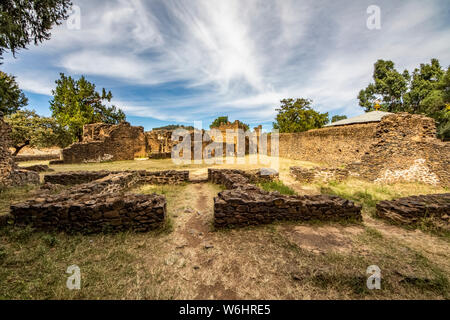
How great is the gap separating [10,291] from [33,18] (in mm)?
10569

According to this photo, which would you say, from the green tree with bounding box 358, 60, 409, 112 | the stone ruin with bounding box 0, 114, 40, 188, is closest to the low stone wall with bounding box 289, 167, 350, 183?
the stone ruin with bounding box 0, 114, 40, 188

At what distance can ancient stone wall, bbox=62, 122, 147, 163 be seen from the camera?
59.6 ft

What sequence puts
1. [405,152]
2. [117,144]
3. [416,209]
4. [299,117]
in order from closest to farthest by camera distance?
[416,209] < [405,152] < [117,144] < [299,117]

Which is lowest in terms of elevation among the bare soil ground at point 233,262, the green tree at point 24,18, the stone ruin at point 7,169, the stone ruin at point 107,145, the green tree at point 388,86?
the bare soil ground at point 233,262

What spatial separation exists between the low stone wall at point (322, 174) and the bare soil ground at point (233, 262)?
227 inches

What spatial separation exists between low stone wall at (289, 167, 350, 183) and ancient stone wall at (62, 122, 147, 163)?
20693 mm

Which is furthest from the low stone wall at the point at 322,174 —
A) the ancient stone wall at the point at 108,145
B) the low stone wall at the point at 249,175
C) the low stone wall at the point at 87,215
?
the ancient stone wall at the point at 108,145

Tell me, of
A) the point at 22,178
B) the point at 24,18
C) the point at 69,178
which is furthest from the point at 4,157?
the point at 24,18

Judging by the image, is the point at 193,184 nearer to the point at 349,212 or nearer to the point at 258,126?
the point at 349,212

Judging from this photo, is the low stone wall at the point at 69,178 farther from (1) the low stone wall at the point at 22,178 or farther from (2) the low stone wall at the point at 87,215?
(2) the low stone wall at the point at 87,215

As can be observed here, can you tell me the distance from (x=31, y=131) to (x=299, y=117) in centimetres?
4082

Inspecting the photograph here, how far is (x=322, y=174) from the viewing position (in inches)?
395

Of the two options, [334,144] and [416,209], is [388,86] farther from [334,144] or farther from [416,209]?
[416,209]

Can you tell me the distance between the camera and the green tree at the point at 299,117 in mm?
35938
